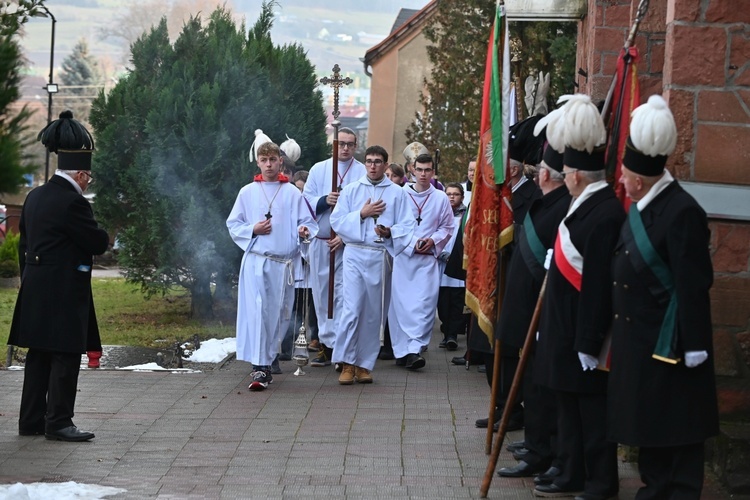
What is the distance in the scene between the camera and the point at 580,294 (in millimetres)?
6590

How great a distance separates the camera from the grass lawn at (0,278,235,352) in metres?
15.9

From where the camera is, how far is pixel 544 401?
7641 millimetres

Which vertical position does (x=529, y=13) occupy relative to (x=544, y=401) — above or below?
above

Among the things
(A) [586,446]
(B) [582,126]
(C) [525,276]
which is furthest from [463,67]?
(A) [586,446]

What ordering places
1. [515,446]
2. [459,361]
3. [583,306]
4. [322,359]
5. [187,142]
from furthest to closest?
[187,142]
[459,361]
[322,359]
[515,446]
[583,306]

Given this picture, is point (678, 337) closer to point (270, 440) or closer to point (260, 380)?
point (270, 440)

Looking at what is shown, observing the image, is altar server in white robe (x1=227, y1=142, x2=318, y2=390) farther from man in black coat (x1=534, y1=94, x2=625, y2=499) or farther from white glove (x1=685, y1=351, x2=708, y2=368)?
white glove (x1=685, y1=351, x2=708, y2=368)

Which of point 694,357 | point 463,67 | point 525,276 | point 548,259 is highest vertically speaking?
point 463,67

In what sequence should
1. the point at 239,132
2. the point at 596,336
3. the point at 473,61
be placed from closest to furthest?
the point at 596,336
the point at 239,132
the point at 473,61

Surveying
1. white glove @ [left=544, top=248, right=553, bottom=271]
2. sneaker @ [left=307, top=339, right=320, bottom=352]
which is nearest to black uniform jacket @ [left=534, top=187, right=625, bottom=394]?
white glove @ [left=544, top=248, right=553, bottom=271]

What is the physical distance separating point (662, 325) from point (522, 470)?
1.87 metres

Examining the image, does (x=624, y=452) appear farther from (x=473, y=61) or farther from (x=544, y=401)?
(x=473, y=61)

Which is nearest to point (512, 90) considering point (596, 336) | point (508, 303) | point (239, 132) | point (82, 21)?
point (508, 303)

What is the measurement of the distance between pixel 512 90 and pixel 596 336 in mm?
3569
